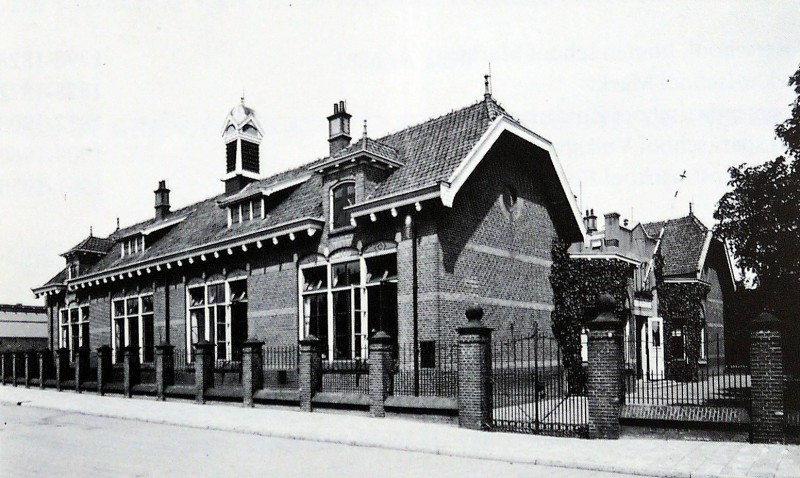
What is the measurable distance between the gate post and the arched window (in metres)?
9.21

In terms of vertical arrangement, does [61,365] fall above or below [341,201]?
below

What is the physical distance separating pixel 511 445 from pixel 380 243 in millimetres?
8074

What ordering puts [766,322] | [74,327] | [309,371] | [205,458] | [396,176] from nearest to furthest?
1. [205,458]
2. [766,322]
3. [309,371]
4. [396,176]
5. [74,327]

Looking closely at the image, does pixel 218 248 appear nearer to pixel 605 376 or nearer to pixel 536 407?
pixel 536 407

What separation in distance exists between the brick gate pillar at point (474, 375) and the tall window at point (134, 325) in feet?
60.5

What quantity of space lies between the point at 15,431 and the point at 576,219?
17.1 meters

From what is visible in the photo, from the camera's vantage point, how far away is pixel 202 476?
9000 mm

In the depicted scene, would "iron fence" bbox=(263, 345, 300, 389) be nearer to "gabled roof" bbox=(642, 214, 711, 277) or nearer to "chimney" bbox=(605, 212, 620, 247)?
"chimney" bbox=(605, 212, 620, 247)

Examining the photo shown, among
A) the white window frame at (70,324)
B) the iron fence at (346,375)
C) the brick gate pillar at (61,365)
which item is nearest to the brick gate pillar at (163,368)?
the iron fence at (346,375)

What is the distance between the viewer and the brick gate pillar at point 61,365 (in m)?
29.3

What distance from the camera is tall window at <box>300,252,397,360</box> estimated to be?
18.3 m

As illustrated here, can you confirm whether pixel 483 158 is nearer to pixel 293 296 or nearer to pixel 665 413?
pixel 293 296

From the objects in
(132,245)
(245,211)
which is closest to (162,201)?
(132,245)

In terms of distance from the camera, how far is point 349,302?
19406 millimetres
